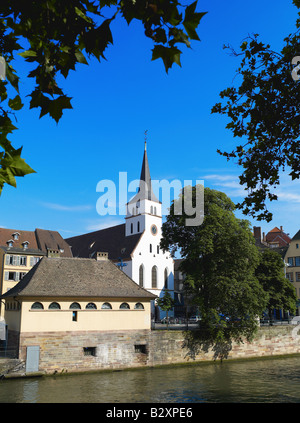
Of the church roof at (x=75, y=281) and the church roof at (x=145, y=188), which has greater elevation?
the church roof at (x=145, y=188)

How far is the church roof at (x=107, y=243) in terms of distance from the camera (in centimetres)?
6706

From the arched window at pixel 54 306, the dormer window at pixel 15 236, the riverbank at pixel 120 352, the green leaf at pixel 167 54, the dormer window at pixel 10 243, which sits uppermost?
the dormer window at pixel 15 236

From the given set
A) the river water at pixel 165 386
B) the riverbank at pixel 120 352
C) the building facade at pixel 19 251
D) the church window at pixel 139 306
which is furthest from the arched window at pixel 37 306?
the building facade at pixel 19 251

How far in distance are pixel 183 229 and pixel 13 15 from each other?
36.4 metres

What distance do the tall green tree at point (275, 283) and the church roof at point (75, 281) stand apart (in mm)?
19642

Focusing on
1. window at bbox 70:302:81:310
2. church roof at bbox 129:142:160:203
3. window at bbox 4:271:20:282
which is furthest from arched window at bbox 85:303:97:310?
church roof at bbox 129:142:160:203

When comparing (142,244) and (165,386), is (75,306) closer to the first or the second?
(165,386)

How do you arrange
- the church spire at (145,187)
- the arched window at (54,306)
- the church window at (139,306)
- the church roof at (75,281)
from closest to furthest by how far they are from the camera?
the arched window at (54,306) < the church roof at (75,281) < the church window at (139,306) < the church spire at (145,187)

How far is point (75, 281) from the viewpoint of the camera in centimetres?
3381

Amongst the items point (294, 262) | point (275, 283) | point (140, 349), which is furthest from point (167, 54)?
point (294, 262)

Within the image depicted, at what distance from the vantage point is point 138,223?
231 feet

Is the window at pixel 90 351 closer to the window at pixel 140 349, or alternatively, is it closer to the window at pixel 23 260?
the window at pixel 140 349
